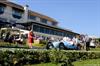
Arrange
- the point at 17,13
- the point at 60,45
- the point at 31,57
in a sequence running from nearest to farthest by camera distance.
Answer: the point at 31,57
the point at 60,45
the point at 17,13

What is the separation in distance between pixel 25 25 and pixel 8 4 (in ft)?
27.9

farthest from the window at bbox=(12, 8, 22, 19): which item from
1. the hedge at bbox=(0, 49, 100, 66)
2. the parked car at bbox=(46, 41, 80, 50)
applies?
the hedge at bbox=(0, 49, 100, 66)

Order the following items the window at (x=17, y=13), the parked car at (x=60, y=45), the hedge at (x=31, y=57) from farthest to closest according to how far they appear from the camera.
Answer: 1. the window at (x=17, y=13)
2. the parked car at (x=60, y=45)
3. the hedge at (x=31, y=57)

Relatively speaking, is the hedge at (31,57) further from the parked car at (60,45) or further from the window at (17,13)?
the window at (17,13)

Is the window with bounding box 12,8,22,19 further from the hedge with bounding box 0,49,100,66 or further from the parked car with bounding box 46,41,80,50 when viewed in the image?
the hedge with bounding box 0,49,100,66

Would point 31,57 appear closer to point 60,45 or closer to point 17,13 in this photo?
point 60,45

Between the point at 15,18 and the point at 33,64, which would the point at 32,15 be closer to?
the point at 15,18

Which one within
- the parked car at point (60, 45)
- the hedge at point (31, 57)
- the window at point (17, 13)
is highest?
the window at point (17, 13)

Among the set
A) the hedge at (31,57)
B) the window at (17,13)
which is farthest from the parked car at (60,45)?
the window at (17,13)

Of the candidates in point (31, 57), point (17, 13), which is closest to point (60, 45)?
point (31, 57)

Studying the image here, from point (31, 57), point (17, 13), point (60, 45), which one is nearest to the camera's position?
point (31, 57)

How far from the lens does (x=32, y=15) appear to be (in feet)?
238

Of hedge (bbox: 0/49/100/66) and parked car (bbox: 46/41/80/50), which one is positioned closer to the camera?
hedge (bbox: 0/49/100/66)

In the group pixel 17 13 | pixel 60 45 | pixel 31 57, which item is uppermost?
pixel 17 13
